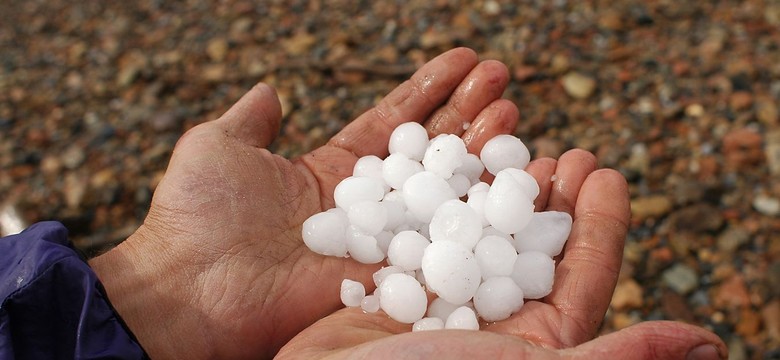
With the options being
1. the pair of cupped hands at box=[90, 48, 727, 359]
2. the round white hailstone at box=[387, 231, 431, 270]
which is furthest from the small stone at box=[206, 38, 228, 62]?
the round white hailstone at box=[387, 231, 431, 270]

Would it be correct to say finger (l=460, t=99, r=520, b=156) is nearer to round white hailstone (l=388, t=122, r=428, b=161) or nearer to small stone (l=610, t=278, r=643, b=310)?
round white hailstone (l=388, t=122, r=428, b=161)

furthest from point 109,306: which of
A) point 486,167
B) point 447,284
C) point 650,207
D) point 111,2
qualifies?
point 111,2

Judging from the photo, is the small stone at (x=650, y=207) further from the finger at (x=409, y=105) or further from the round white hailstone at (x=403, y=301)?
the round white hailstone at (x=403, y=301)

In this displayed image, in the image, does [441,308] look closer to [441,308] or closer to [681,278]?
[441,308]

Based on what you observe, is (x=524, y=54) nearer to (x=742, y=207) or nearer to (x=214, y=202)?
(x=742, y=207)

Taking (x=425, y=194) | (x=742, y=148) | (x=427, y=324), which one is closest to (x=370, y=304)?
(x=427, y=324)
